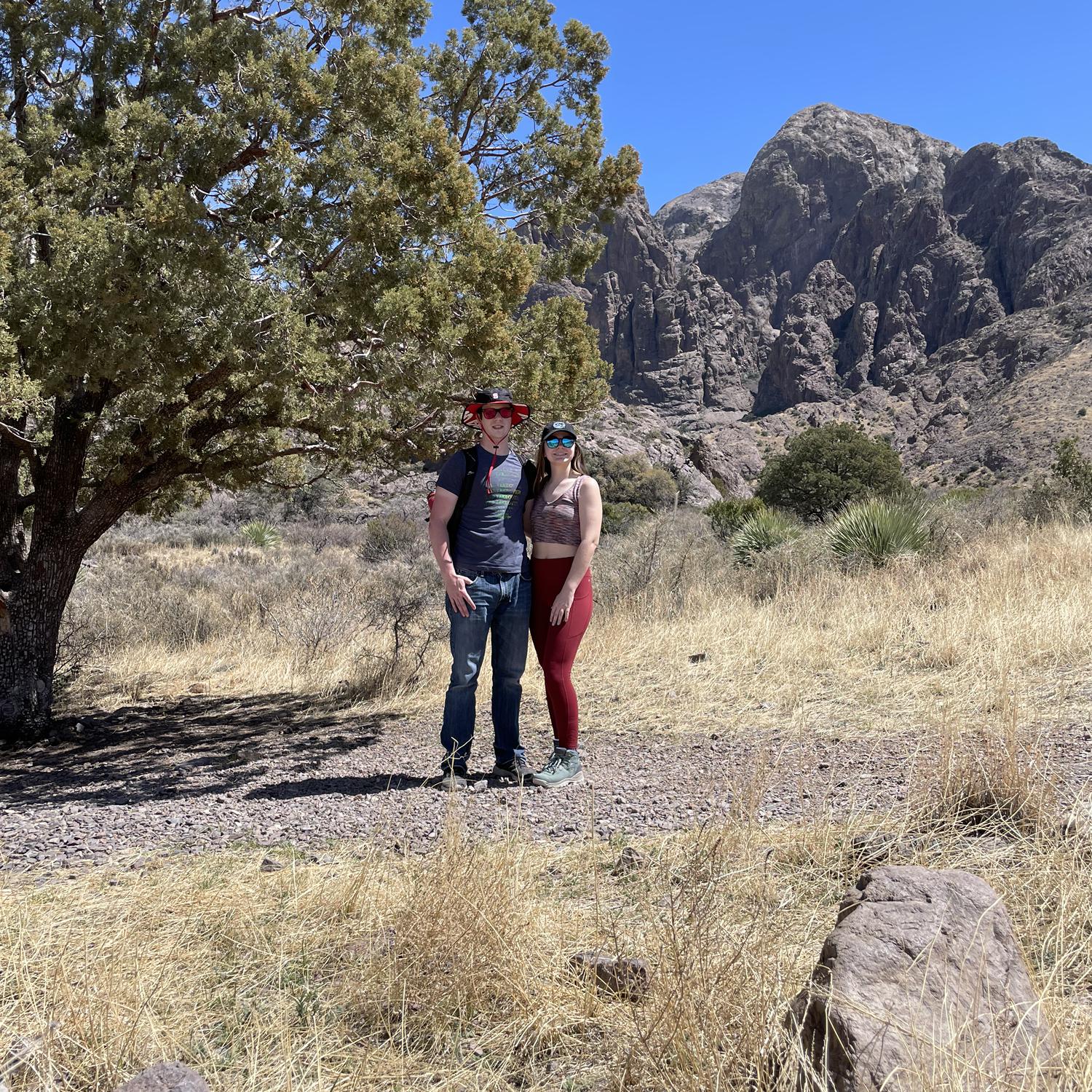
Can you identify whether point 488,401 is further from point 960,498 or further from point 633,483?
point 633,483

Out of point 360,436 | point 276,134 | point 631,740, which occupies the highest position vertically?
point 276,134

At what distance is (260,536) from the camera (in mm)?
20734

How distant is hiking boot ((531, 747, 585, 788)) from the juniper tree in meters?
2.30

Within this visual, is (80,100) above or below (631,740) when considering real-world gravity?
above

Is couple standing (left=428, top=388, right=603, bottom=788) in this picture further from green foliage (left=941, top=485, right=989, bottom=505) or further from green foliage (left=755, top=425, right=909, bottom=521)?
green foliage (left=755, top=425, right=909, bottom=521)

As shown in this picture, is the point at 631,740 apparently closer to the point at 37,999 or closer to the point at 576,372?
the point at 576,372

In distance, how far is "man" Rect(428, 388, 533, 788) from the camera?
447 centimetres

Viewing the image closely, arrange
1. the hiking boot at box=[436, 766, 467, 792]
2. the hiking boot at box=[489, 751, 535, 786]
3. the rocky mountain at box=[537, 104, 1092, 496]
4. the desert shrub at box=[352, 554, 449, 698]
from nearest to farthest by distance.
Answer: the hiking boot at box=[436, 766, 467, 792] < the hiking boot at box=[489, 751, 535, 786] < the desert shrub at box=[352, 554, 449, 698] < the rocky mountain at box=[537, 104, 1092, 496]

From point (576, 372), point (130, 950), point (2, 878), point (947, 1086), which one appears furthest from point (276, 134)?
point (947, 1086)

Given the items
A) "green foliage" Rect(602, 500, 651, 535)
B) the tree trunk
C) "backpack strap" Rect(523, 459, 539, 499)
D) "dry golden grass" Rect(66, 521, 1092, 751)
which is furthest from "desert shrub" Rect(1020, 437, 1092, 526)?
the tree trunk

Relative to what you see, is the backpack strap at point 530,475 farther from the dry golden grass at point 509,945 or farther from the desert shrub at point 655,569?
the desert shrub at point 655,569

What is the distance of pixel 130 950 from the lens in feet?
8.21

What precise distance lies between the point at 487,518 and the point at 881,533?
7.81 meters

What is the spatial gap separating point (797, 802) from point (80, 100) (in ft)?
21.5
